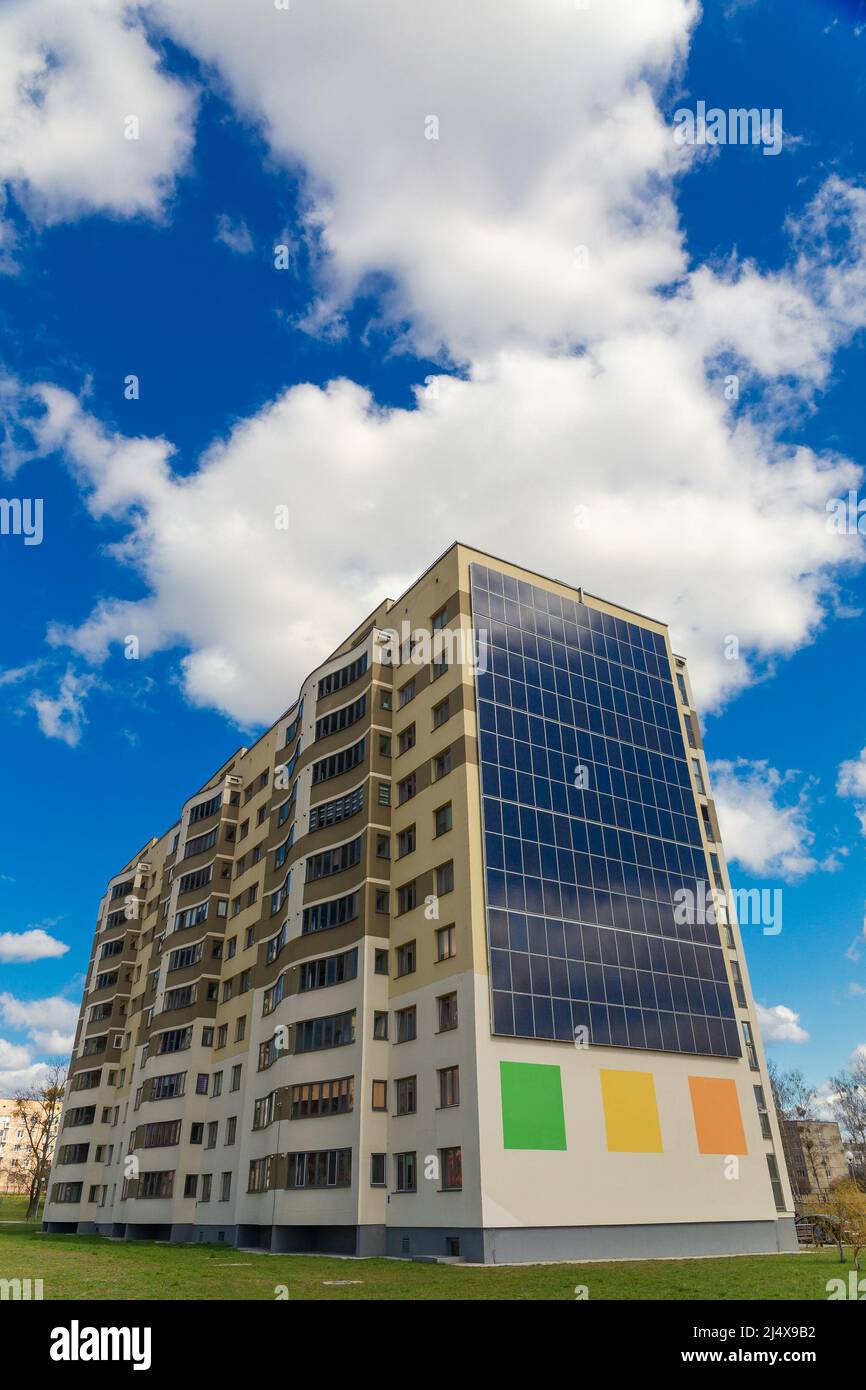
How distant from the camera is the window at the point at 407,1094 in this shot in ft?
137

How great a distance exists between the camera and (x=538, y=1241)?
3672cm

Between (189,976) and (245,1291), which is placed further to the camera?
(189,976)

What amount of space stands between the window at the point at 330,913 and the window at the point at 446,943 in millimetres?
6315

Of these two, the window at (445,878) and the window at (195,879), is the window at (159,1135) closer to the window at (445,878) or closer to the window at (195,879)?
the window at (195,879)

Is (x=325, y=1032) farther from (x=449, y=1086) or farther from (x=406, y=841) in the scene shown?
(x=406, y=841)

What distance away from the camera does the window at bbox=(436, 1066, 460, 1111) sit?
1551 inches

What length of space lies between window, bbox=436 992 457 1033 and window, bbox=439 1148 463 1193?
5.11 m

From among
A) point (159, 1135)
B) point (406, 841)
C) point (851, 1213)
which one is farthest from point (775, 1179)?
point (159, 1135)

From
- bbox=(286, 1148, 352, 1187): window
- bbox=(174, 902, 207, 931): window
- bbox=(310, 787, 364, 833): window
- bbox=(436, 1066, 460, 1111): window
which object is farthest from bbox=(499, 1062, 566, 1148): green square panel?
bbox=(174, 902, 207, 931): window

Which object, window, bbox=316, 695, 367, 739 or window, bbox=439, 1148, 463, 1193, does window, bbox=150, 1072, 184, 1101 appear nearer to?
window, bbox=316, 695, 367, 739
